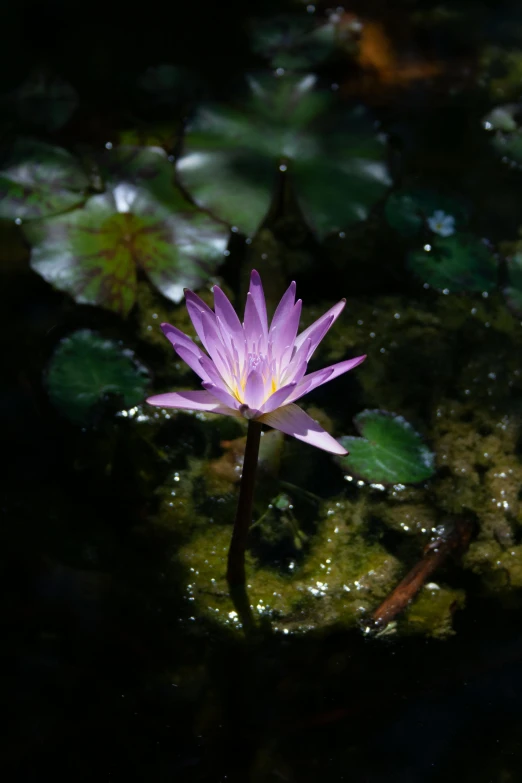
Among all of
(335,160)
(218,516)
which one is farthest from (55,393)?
(335,160)

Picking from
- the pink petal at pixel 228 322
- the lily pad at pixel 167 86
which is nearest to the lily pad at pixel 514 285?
the pink petal at pixel 228 322

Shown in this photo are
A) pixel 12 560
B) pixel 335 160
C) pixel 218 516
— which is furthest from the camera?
pixel 335 160

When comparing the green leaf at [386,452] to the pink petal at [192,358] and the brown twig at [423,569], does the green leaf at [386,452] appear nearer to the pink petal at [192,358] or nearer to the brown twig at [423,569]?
the brown twig at [423,569]

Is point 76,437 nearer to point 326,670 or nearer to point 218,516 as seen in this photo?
point 218,516

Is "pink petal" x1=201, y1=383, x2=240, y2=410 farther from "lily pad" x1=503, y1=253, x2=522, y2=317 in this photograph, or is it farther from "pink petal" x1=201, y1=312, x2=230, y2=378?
"lily pad" x1=503, y1=253, x2=522, y2=317

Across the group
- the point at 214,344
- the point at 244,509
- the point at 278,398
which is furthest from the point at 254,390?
the point at 244,509

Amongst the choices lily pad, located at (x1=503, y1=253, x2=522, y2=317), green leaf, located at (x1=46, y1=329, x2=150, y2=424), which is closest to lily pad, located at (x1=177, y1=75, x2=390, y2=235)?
lily pad, located at (x1=503, y1=253, x2=522, y2=317)

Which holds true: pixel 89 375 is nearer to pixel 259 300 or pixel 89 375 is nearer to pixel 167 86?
pixel 259 300
